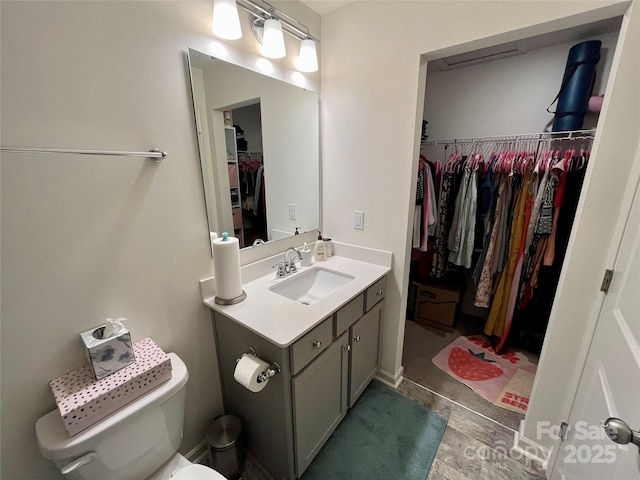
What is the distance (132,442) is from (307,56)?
6.30 feet

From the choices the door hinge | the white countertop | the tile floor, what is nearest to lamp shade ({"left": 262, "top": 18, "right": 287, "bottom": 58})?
the white countertop

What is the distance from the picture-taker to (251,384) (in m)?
1.03

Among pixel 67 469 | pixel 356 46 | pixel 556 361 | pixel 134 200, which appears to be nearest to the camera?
pixel 67 469

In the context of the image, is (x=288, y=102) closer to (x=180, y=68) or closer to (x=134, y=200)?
(x=180, y=68)

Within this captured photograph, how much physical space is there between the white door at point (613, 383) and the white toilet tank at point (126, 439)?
134 cm

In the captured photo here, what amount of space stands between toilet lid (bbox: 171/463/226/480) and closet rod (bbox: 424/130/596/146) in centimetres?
271

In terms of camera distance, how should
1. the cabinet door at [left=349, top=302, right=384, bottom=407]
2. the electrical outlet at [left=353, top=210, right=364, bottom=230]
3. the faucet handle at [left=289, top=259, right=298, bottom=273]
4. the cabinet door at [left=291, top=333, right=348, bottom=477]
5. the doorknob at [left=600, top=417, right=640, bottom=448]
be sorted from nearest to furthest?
the doorknob at [left=600, top=417, right=640, bottom=448]
the cabinet door at [left=291, top=333, right=348, bottom=477]
the cabinet door at [left=349, top=302, right=384, bottom=407]
the faucet handle at [left=289, top=259, right=298, bottom=273]
the electrical outlet at [left=353, top=210, right=364, bottom=230]

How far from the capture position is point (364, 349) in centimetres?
165

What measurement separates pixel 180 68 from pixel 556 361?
2146 mm

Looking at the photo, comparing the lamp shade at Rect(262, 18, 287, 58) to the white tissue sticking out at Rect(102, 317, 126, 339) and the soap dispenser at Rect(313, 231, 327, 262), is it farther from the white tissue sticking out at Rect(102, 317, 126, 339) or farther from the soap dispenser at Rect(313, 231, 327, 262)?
the white tissue sticking out at Rect(102, 317, 126, 339)

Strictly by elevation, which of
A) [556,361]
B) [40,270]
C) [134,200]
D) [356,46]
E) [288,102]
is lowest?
[556,361]

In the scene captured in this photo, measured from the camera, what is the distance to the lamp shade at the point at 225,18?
3.55 feet

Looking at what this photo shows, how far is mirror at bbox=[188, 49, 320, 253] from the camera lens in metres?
1.22

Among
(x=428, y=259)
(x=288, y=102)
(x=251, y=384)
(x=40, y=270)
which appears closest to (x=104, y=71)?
(x=40, y=270)
